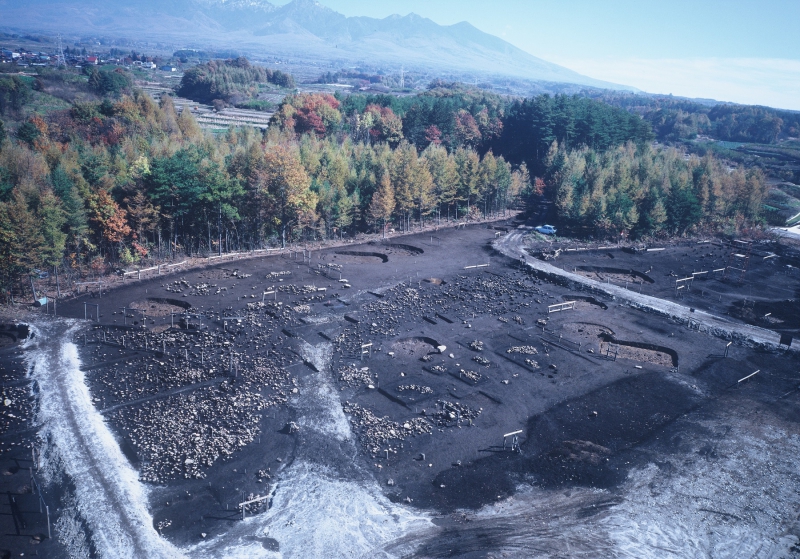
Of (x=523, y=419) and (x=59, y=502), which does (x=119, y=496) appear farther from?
(x=523, y=419)

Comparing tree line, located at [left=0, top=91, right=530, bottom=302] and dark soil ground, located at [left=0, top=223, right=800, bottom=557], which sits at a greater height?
tree line, located at [left=0, top=91, right=530, bottom=302]

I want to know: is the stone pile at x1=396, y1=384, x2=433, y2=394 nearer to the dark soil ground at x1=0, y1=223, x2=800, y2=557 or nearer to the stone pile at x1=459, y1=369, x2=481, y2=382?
the dark soil ground at x1=0, y1=223, x2=800, y2=557

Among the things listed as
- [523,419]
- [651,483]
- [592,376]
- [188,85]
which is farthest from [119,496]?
[188,85]

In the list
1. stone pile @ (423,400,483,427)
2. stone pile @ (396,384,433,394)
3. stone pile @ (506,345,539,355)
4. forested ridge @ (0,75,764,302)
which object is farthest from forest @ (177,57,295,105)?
stone pile @ (423,400,483,427)

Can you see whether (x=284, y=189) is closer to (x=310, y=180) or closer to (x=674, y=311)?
(x=310, y=180)

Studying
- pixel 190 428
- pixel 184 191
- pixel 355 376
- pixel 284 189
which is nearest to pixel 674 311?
pixel 355 376
